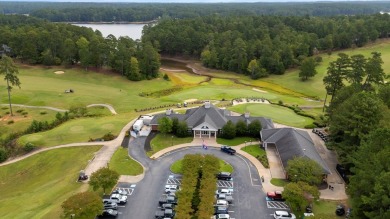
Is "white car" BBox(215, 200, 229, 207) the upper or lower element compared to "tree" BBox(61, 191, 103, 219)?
lower

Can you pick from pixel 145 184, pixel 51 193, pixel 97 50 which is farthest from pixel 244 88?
pixel 51 193

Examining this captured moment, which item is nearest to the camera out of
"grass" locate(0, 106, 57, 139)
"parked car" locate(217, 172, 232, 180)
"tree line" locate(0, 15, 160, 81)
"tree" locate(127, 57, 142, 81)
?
"parked car" locate(217, 172, 232, 180)

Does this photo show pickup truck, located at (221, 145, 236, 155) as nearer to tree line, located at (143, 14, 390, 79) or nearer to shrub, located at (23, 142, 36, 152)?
shrub, located at (23, 142, 36, 152)

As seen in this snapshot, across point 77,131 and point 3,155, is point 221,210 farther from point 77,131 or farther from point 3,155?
point 3,155

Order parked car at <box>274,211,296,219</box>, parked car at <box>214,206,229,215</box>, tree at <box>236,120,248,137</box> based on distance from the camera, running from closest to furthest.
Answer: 1. parked car at <box>274,211,296,219</box>
2. parked car at <box>214,206,229,215</box>
3. tree at <box>236,120,248,137</box>

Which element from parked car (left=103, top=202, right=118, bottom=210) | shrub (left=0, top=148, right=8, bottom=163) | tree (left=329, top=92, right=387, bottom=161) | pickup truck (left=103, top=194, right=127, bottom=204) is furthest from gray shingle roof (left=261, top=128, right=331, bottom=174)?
shrub (left=0, top=148, right=8, bottom=163)

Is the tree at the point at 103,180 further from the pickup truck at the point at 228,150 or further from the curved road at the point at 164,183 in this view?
the pickup truck at the point at 228,150

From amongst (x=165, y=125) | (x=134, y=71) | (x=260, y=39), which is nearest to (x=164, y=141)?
(x=165, y=125)

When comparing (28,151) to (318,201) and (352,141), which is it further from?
(352,141)
